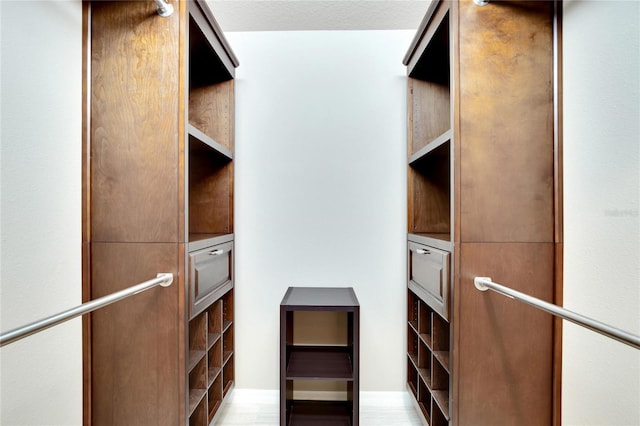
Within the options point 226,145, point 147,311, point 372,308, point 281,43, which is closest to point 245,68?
point 281,43

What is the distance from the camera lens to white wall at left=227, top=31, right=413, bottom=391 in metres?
1.98

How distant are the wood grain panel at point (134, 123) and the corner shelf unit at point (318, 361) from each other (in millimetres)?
735

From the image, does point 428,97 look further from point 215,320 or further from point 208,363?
point 208,363

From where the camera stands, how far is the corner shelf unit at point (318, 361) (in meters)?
1.53

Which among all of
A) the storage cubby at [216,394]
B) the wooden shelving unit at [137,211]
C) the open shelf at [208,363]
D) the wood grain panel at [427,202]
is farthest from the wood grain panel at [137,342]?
the wood grain panel at [427,202]

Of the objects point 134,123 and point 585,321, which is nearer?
point 585,321

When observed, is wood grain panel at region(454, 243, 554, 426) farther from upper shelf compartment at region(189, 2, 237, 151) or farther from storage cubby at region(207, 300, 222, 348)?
upper shelf compartment at region(189, 2, 237, 151)

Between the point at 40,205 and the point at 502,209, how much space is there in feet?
5.47

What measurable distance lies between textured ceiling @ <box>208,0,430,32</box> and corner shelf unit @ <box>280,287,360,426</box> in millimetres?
1551

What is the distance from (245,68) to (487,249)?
166 cm

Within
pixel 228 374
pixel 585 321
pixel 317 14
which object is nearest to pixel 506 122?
pixel 585 321

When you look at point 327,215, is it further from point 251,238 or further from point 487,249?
point 487,249

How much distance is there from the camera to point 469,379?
1259 millimetres

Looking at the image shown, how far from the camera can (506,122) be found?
50.5 inches
